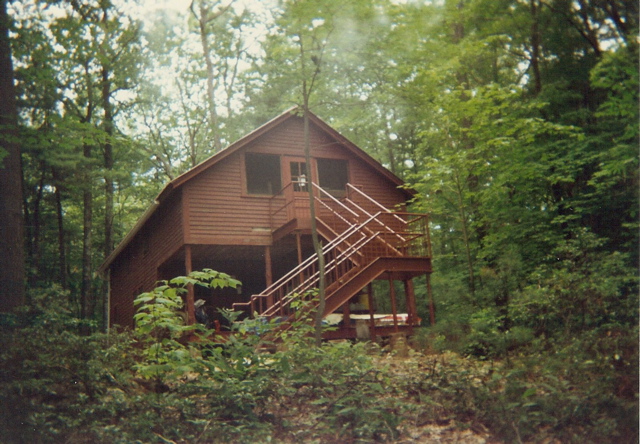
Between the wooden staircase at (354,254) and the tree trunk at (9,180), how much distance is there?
4111 mm

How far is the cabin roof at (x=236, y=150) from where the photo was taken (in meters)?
14.4

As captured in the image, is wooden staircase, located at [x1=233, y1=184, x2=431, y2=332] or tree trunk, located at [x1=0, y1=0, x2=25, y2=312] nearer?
tree trunk, located at [x1=0, y1=0, x2=25, y2=312]

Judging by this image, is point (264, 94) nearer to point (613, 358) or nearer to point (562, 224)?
point (562, 224)

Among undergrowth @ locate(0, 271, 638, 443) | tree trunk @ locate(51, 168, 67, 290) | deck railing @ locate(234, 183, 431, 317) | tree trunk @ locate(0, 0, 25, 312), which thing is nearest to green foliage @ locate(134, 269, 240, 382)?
undergrowth @ locate(0, 271, 638, 443)

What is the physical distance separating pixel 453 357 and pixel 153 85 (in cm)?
1234

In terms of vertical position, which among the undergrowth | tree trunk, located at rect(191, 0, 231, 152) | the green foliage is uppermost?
tree trunk, located at rect(191, 0, 231, 152)

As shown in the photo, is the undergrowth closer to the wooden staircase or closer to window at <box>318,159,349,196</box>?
the wooden staircase

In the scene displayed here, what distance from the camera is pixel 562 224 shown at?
32.9ft

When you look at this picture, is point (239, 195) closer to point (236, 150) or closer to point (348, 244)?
point (236, 150)

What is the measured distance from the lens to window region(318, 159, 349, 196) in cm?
1681

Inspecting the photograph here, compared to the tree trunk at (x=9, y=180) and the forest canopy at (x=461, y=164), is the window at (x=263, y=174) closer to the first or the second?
the forest canopy at (x=461, y=164)

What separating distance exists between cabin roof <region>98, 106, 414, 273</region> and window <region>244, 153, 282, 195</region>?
133cm

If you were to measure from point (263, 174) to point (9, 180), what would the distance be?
931cm

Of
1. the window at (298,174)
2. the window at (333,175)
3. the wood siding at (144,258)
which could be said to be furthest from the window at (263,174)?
the wood siding at (144,258)
